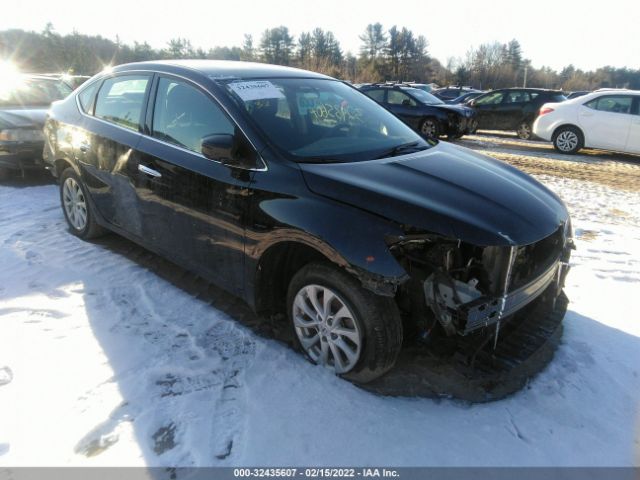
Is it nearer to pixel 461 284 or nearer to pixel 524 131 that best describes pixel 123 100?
pixel 461 284

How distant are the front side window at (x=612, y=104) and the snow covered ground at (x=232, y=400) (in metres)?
8.26

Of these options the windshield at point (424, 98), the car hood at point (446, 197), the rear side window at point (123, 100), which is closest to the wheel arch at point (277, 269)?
the car hood at point (446, 197)

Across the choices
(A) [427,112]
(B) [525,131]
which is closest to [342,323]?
(A) [427,112]

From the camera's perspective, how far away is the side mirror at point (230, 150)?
2766mm

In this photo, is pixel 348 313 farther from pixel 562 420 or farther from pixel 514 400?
pixel 562 420

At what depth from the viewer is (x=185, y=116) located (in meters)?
3.32

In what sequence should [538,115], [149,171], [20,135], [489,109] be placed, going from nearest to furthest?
1. [149,171]
2. [20,135]
3. [538,115]
4. [489,109]

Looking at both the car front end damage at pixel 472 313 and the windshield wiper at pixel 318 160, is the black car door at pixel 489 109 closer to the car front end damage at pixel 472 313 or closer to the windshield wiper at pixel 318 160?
the car front end damage at pixel 472 313

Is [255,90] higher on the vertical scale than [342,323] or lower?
higher

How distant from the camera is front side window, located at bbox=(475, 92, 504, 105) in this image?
1432 centimetres

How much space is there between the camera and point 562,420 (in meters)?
2.50

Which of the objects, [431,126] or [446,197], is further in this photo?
[431,126]

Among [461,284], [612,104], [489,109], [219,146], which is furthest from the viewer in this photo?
[489,109]

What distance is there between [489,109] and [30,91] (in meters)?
12.0
